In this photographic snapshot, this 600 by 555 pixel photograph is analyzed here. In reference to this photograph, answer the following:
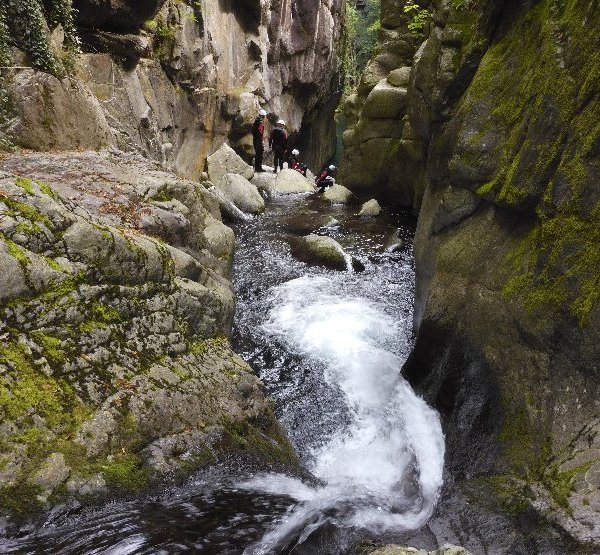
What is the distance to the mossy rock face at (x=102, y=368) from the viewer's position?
4.24 metres

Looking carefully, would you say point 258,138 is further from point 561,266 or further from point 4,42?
point 561,266

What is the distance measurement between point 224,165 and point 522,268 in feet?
58.3

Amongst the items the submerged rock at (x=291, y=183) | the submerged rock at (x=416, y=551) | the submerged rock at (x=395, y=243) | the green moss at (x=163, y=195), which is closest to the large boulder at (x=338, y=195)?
the submerged rock at (x=291, y=183)

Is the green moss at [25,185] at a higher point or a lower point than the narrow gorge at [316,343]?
higher

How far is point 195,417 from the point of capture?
5465mm

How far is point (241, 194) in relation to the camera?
64.0 ft

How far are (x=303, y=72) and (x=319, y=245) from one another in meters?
25.3

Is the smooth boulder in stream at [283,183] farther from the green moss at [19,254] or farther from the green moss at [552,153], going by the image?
the green moss at [19,254]

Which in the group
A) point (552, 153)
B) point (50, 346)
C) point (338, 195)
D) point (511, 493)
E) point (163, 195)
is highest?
point (552, 153)

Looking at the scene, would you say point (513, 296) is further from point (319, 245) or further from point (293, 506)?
point (319, 245)

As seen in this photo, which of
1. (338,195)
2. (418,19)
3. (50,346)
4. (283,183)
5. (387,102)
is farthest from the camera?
(283,183)

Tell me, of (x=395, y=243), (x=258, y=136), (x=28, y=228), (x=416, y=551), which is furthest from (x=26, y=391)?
(x=258, y=136)

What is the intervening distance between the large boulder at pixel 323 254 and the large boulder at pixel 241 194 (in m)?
5.27

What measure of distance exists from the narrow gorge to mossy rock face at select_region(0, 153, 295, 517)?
1.0 inches
